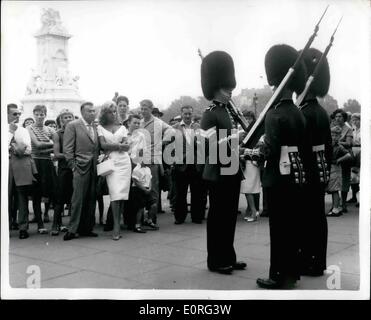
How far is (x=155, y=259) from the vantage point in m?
6.41

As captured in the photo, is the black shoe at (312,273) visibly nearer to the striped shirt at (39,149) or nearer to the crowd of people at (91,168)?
the crowd of people at (91,168)

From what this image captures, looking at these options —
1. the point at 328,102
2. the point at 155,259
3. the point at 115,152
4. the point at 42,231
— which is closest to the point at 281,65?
the point at 328,102

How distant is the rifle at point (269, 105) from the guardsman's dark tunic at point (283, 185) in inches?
3.1

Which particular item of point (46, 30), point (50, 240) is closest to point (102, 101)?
point (46, 30)

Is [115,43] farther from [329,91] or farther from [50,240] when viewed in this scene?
[50,240]

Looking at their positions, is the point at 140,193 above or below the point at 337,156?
below

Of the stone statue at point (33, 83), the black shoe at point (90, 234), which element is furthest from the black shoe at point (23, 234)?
the stone statue at point (33, 83)

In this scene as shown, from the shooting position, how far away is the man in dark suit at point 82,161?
7594 mm

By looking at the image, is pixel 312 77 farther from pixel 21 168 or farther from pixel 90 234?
pixel 21 168

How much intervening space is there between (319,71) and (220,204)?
1.69 m

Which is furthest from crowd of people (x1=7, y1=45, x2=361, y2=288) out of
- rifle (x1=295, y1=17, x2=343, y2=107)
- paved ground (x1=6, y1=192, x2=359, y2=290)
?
paved ground (x1=6, y1=192, x2=359, y2=290)

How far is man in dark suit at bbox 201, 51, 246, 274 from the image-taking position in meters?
5.92
